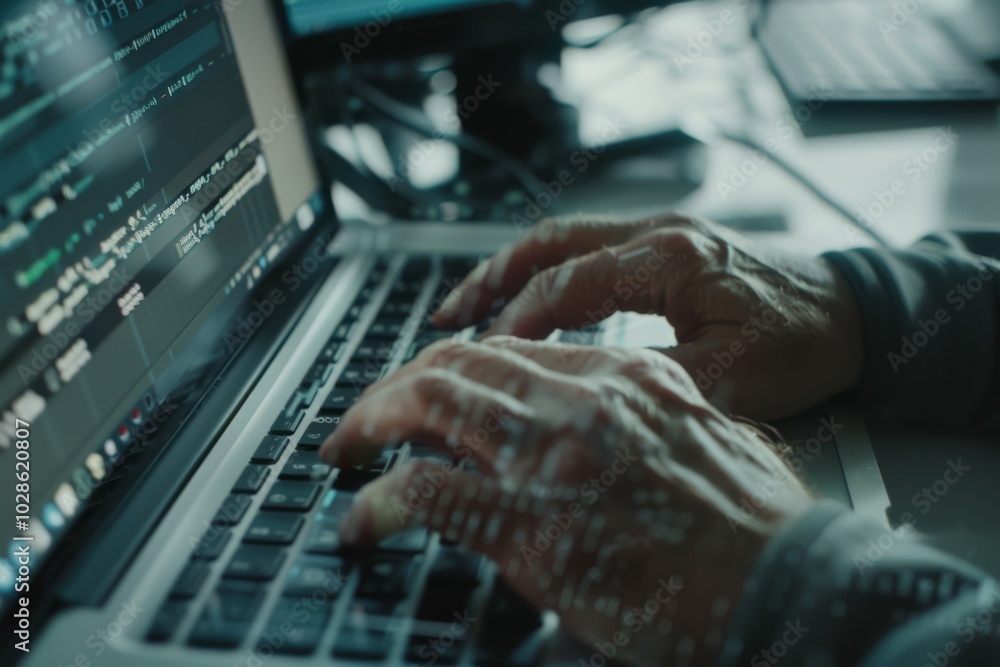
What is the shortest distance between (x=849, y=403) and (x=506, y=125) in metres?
0.48

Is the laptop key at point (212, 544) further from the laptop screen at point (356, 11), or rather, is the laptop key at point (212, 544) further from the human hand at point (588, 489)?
the laptop screen at point (356, 11)

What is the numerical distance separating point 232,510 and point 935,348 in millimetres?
406

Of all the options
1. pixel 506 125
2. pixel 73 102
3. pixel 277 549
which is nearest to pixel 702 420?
pixel 277 549

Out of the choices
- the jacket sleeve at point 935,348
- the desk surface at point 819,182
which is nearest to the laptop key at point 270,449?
the desk surface at point 819,182

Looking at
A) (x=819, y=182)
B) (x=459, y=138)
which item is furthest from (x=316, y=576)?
(x=819, y=182)

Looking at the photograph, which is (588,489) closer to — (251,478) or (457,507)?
(457,507)

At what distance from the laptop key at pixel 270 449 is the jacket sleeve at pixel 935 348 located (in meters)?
0.34

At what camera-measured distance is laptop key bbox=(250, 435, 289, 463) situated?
1.40 feet

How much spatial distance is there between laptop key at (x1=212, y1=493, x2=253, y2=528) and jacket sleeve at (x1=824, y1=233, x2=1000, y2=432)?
357 millimetres

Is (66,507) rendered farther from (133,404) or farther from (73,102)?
(73,102)

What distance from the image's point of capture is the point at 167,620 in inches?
13.4

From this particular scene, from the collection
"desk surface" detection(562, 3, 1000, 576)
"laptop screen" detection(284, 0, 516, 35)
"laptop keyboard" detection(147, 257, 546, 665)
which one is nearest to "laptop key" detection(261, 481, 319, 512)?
"laptop keyboard" detection(147, 257, 546, 665)

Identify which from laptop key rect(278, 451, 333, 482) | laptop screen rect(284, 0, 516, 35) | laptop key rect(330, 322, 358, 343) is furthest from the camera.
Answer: laptop screen rect(284, 0, 516, 35)

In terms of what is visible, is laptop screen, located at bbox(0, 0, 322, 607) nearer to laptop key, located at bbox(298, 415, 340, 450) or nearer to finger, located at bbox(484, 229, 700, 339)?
laptop key, located at bbox(298, 415, 340, 450)
